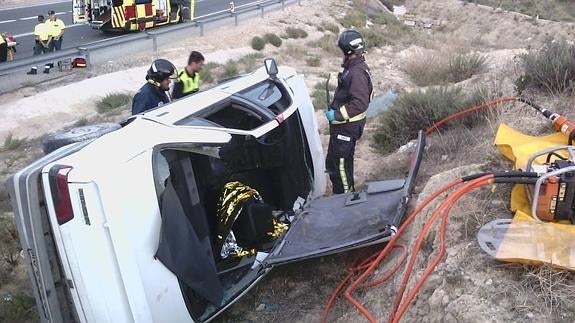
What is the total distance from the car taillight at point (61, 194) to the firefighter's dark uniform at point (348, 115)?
2.98 m

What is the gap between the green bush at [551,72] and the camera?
19.4 ft

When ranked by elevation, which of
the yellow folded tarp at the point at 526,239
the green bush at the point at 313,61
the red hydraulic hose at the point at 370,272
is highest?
the yellow folded tarp at the point at 526,239

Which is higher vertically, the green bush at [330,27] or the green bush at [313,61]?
the green bush at [330,27]

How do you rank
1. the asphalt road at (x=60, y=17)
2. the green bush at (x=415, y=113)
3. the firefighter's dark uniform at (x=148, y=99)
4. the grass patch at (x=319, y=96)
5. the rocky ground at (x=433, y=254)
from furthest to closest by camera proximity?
the asphalt road at (x=60, y=17) → the grass patch at (x=319, y=96) → the green bush at (x=415, y=113) → the firefighter's dark uniform at (x=148, y=99) → the rocky ground at (x=433, y=254)

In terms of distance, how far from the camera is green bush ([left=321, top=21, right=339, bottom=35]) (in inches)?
840

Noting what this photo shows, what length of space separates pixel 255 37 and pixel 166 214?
1563 cm

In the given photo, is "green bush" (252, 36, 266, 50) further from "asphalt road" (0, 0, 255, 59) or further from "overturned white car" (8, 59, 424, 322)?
"overturned white car" (8, 59, 424, 322)

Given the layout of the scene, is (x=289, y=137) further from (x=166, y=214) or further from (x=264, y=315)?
(x=166, y=214)

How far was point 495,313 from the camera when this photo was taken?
2.62 m

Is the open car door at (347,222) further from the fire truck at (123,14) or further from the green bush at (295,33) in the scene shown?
the green bush at (295,33)

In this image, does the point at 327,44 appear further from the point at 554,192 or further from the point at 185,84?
the point at 554,192

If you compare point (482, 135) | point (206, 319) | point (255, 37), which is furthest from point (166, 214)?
point (255, 37)

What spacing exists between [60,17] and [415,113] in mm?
19649

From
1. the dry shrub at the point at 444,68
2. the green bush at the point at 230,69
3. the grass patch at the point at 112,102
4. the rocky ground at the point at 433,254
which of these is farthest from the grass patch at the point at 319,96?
the grass patch at the point at 112,102
